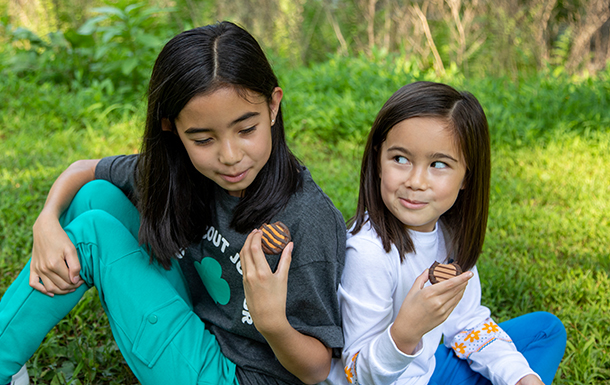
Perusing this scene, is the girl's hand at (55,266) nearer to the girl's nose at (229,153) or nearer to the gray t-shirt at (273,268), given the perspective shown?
the gray t-shirt at (273,268)

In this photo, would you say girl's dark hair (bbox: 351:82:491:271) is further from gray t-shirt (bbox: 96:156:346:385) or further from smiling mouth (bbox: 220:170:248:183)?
smiling mouth (bbox: 220:170:248:183)

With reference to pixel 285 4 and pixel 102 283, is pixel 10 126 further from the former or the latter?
pixel 285 4

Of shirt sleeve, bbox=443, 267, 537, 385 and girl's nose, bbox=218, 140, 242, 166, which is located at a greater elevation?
girl's nose, bbox=218, 140, 242, 166

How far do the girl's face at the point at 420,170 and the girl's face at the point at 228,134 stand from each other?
37 centimetres

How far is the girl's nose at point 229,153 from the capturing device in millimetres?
1392

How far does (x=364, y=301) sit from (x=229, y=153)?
0.55 m

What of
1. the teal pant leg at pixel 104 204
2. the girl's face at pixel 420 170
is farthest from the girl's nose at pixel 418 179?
the teal pant leg at pixel 104 204

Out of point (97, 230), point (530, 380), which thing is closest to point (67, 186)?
point (97, 230)

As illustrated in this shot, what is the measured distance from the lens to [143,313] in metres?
1.50

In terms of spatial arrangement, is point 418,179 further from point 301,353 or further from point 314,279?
point 301,353

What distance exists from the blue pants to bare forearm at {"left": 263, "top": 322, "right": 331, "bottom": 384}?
0.44m

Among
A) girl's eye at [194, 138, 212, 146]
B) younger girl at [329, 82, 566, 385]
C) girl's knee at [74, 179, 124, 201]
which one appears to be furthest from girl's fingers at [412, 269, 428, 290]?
girl's knee at [74, 179, 124, 201]

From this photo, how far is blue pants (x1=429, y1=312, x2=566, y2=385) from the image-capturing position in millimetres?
1661

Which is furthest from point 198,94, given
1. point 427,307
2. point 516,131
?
point 516,131
